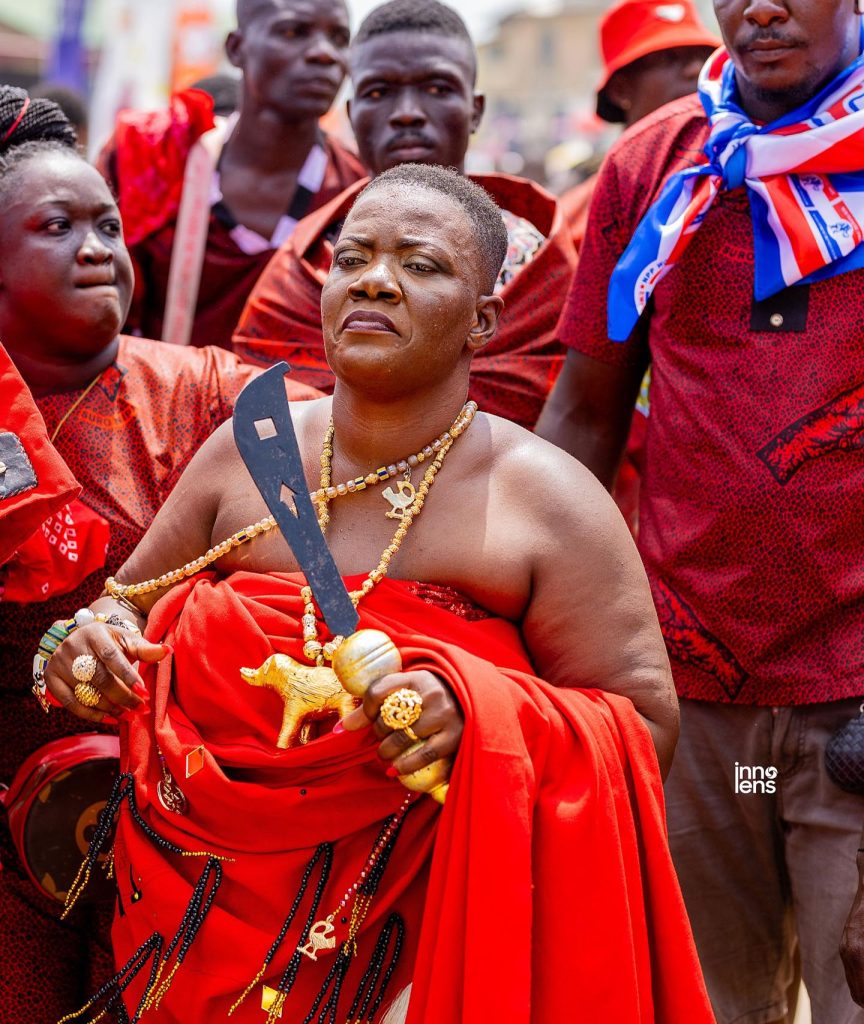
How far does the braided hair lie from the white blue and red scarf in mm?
1482

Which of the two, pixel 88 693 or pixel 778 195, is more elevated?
pixel 778 195

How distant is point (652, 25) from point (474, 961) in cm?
421

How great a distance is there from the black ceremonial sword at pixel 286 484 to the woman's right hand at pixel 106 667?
42 cm

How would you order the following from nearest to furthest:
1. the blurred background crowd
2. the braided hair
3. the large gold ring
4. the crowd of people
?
the large gold ring, the crowd of people, the braided hair, the blurred background crowd

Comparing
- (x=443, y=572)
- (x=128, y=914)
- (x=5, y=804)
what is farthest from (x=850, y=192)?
(x=5, y=804)

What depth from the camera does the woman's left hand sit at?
7.63ft

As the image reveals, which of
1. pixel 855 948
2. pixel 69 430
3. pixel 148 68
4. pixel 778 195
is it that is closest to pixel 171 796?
pixel 69 430

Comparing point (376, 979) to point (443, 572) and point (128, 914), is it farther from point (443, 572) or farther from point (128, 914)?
point (443, 572)

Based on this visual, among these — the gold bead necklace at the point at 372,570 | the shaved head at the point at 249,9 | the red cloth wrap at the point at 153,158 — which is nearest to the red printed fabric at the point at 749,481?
the gold bead necklace at the point at 372,570

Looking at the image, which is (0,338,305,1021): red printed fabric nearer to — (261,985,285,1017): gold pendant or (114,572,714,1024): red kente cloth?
(114,572,714,1024): red kente cloth

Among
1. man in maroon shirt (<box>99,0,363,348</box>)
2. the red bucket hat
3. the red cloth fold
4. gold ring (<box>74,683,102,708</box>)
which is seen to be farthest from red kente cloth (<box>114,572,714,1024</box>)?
the red bucket hat

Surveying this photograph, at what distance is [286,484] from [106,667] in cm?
54

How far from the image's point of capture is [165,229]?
198 inches

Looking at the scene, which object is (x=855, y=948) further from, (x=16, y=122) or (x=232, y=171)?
(x=232, y=171)
